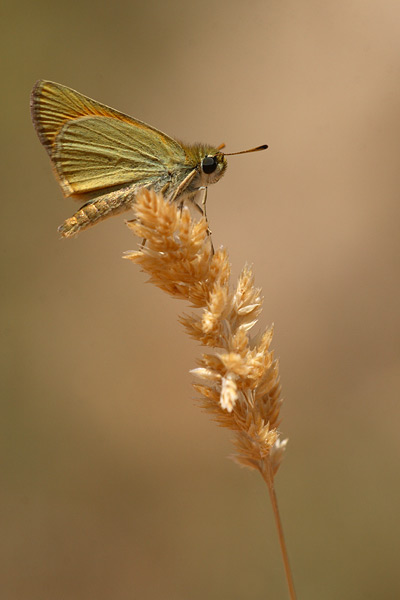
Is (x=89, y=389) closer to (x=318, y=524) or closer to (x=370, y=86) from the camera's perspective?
(x=318, y=524)

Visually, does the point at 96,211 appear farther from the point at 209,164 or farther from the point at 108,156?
the point at 209,164

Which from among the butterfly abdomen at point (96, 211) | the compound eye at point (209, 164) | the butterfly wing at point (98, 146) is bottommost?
the butterfly abdomen at point (96, 211)

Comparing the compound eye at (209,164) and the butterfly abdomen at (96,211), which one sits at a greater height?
the compound eye at (209,164)

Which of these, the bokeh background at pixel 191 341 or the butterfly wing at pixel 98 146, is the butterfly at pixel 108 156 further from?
the bokeh background at pixel 191 341

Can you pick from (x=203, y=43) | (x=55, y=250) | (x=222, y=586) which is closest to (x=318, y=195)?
(x=203, y=43)

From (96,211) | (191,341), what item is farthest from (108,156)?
(191,341)

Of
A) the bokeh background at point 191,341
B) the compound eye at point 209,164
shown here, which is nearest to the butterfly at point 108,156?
the compound eye at point 209,164
